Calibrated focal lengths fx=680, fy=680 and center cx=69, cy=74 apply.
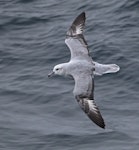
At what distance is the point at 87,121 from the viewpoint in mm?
17531

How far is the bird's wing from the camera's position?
16156 millimetres

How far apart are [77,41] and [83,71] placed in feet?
4.76

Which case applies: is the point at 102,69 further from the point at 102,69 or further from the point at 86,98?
the point at 86,98

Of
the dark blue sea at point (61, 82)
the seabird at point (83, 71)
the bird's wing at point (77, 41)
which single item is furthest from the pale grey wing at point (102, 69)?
the dark blue sea at point (61, 82)

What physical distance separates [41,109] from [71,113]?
0.82 meters

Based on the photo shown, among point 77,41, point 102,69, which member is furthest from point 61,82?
point 102,69

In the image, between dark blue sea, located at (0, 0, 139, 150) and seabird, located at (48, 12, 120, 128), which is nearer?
seabird, located at (48, 12, 120, 128)

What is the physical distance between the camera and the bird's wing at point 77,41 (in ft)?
53.0

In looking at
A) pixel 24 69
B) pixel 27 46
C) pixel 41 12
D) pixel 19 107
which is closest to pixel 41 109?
pixel 19 107

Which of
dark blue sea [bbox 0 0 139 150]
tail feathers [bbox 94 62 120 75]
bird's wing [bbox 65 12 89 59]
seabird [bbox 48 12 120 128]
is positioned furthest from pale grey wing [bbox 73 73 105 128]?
dark blue sea [bbox 0 0 139 150]

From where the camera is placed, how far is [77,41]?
16.6 m

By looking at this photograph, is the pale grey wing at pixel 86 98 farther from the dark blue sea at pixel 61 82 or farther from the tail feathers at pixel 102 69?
the dark blue sea at pixel 61 82

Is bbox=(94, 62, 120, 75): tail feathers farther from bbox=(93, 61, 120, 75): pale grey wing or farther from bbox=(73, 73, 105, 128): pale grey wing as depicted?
bbox=(73, 73, 105, 128): pale grey wing

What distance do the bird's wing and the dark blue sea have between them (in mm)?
1755
